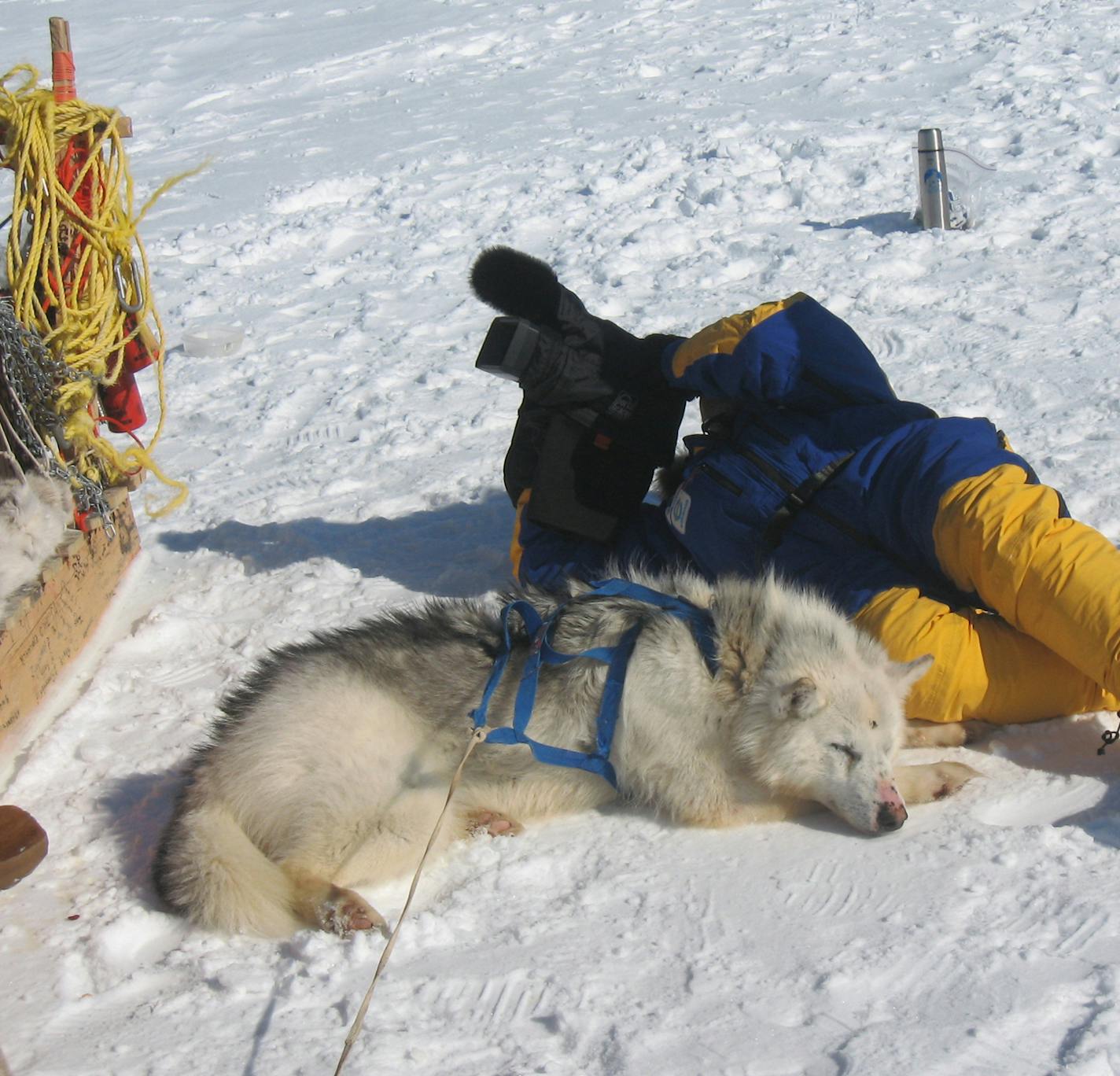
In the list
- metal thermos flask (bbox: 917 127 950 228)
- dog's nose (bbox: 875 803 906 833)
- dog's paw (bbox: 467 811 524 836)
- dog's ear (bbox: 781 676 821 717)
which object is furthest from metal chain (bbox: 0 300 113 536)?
metal thermos flask (bbox: 917 127 950 228)

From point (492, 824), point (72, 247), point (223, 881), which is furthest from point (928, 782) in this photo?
point (72, 247)

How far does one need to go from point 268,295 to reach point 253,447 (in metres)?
1.92

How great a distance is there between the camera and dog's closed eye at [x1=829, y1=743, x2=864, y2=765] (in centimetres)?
253

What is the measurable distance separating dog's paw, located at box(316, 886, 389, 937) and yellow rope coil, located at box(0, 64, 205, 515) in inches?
74.8

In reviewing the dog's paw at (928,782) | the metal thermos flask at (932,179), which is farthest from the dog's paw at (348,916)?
the metal thermos flask at (932,179)

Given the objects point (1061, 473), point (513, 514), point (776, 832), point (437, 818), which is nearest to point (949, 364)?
point (1061, 473)

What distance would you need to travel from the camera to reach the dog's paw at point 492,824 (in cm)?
261

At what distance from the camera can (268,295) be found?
6621 millimetres

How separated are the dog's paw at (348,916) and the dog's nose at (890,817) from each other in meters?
1.00

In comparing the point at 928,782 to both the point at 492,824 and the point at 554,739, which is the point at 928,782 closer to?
the point at 554,739

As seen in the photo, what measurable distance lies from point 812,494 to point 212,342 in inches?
150

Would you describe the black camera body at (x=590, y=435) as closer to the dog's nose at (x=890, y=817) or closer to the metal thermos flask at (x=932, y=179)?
the dog's nose at (x=890, y=817)

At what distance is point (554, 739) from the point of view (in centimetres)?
263

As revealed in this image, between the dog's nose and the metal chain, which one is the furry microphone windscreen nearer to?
the metal chain
